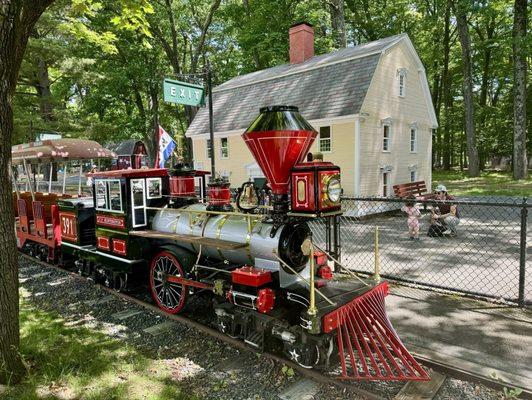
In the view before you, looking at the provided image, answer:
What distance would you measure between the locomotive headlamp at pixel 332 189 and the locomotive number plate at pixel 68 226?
5.88 meters

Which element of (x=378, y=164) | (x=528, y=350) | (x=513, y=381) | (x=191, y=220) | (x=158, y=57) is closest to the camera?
(x=513, y=381)

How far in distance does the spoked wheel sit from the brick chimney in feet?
57.7

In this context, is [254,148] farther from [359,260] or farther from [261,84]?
[261,84]

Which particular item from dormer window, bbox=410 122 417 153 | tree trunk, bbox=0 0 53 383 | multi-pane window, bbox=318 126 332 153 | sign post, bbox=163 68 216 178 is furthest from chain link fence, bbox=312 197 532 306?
dormer window, bbox=410 122 417 153

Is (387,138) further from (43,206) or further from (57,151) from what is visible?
(43,206)

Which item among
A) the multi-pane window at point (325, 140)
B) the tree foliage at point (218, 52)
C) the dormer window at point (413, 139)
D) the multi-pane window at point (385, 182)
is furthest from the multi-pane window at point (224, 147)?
the dormer window at point (413, 139)

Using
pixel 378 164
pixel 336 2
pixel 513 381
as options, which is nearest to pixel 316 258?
pixel 513 381

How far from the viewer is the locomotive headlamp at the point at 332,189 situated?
4.38 metres

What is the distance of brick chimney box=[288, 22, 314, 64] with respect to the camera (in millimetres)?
21078

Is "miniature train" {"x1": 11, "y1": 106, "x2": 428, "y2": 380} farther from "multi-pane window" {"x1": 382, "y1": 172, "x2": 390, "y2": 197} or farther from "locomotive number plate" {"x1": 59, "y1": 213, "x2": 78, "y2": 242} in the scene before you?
"multi-pane window" {"x1": 382, "y1": 172, "x2": 390, "y2": 197}

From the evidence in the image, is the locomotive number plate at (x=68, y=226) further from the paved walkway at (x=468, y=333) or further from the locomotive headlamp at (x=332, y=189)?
the paved walkway at (x=468, y=333)

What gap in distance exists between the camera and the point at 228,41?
36438 millimetres

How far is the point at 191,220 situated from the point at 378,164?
13383mm

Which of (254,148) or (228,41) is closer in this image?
(254,148)
